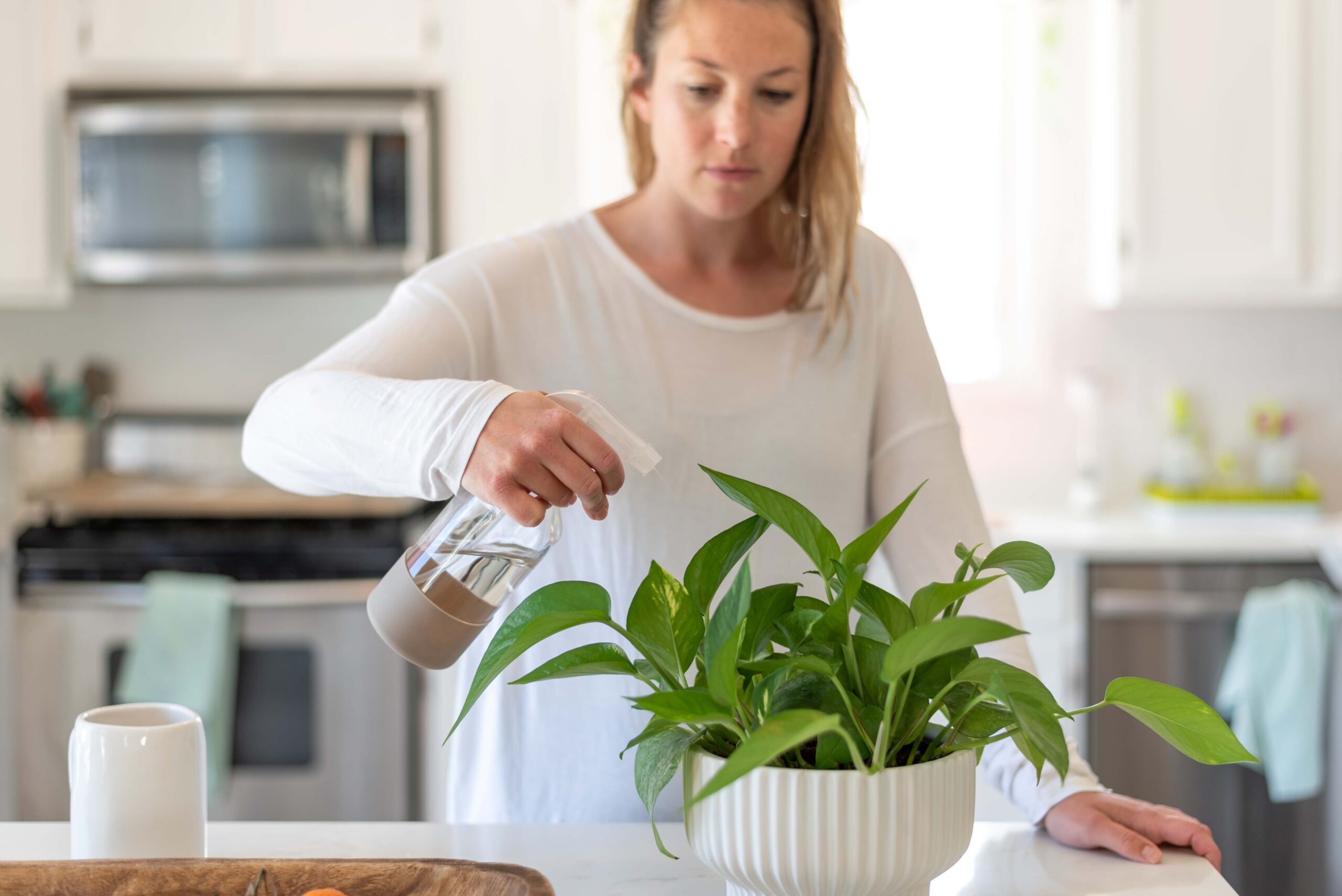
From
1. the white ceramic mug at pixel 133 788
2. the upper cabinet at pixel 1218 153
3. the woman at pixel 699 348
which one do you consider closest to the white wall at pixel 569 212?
the upper cabinet at pixel 1218 153

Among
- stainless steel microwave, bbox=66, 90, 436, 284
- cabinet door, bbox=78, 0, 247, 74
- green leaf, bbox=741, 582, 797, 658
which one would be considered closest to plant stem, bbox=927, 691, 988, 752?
green leaf, bbox=741, 582, 797, 658

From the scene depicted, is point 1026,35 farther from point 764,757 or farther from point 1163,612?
point 764,757

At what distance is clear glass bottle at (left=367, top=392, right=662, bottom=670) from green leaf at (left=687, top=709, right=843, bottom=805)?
0.76 feet

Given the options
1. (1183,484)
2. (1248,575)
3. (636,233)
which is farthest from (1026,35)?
(636,233)

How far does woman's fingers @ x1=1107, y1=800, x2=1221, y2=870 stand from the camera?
0.93m

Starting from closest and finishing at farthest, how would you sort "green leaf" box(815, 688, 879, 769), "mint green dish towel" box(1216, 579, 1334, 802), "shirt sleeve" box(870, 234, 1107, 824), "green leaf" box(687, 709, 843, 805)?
"green leaf" box(687, 709, 843, 805) → "green leaf" box(815, 688, 879, 769) → "shirt sleeve" box(870, 234, 1107, 824) → "mint green dish towel" box(1216, 579, 1334, 802)

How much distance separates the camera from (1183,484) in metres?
2.95

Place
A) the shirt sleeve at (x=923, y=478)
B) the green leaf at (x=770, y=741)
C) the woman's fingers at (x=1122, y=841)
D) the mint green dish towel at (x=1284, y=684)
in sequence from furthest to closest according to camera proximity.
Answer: the mint green dish towel at (x=1284, y=684) < the shirt sleeve at (x=923, y=478) < the woman's fingers at (x=1122, y=841) < the green leaf at (x=770, y=741)

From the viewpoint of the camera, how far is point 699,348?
1.22 m

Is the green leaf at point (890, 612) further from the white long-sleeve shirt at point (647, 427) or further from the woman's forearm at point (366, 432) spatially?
the white long-sleeve shirt at point (647, 427)

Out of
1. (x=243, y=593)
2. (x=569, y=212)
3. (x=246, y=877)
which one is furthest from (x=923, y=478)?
(x=569, y=212)

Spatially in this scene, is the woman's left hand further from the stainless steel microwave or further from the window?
the window

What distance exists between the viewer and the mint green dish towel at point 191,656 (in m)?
2.38

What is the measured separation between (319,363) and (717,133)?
40cm
